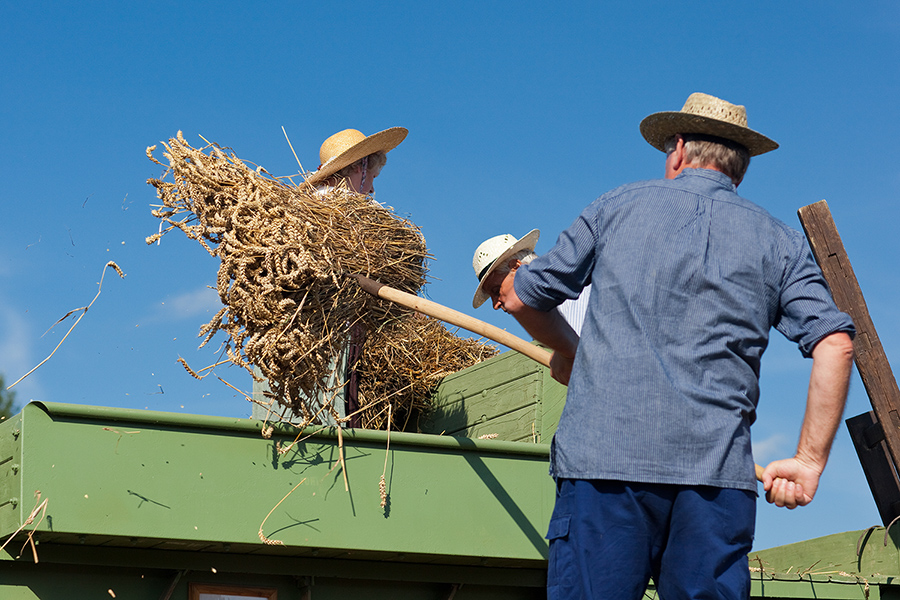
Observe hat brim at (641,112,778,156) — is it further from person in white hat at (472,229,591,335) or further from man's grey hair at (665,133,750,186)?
person in white hat at (472,229,591,335)

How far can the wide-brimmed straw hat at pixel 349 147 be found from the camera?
4977 millimetres

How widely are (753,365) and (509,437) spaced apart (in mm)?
2691

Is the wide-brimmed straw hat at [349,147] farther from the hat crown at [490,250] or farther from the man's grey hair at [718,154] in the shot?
the man's grey hair at [718,154]

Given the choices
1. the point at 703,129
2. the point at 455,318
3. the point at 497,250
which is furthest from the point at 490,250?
the point at 703,129

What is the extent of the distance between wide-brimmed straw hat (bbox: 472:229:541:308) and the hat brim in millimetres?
1481

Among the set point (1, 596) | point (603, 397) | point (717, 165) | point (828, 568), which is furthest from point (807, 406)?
point (828, 568)

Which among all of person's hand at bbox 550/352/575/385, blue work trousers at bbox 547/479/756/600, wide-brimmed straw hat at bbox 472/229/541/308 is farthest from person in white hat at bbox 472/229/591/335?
blue work trousers at bbox 547/479/756/600

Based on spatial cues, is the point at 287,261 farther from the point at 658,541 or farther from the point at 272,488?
the point at 658,541

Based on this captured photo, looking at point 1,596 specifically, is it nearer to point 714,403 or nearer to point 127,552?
point 127,552

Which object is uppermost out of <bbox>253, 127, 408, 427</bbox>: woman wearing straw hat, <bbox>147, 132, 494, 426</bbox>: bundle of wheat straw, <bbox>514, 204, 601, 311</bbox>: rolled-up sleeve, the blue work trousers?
<bbox>253, 127, 408, 427</bbox>: woman wearing straw hat

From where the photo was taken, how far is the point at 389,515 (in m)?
3.33

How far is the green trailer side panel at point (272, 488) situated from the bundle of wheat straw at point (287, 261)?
275mm

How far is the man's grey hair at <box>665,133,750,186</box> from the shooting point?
238 cm

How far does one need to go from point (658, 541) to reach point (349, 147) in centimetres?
341
